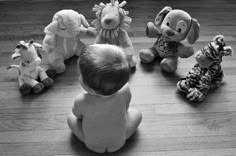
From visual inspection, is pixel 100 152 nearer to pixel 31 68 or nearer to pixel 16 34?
pixel 31 68

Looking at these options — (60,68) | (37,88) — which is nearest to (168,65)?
(60,68)

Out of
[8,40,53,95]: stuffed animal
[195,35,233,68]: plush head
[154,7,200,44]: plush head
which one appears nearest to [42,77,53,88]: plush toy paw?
[8,40,53,95]: stuffed animal

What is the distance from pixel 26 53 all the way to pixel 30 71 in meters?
0.11

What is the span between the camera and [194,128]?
4.20 ft

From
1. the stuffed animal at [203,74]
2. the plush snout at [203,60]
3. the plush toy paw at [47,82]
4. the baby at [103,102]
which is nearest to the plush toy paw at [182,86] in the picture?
the stuffed animal at [203,74]

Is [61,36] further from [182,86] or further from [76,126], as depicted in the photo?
[182,86]

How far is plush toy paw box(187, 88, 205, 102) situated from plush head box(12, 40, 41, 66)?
807mm

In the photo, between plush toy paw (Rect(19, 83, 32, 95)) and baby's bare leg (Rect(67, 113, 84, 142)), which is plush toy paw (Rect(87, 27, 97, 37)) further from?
baby's bare leg (Rect(67, 113, 84, 142))

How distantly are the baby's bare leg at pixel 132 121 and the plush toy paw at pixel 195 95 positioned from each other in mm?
341

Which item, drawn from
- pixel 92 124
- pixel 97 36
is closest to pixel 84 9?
pixel 97 36

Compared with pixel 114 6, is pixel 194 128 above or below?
below

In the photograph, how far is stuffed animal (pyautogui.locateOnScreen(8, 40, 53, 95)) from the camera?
52.4 inches

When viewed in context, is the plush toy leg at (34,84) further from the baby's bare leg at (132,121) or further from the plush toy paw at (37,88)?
the baby's bare leg at (132,121)

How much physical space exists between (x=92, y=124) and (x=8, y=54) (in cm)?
93
